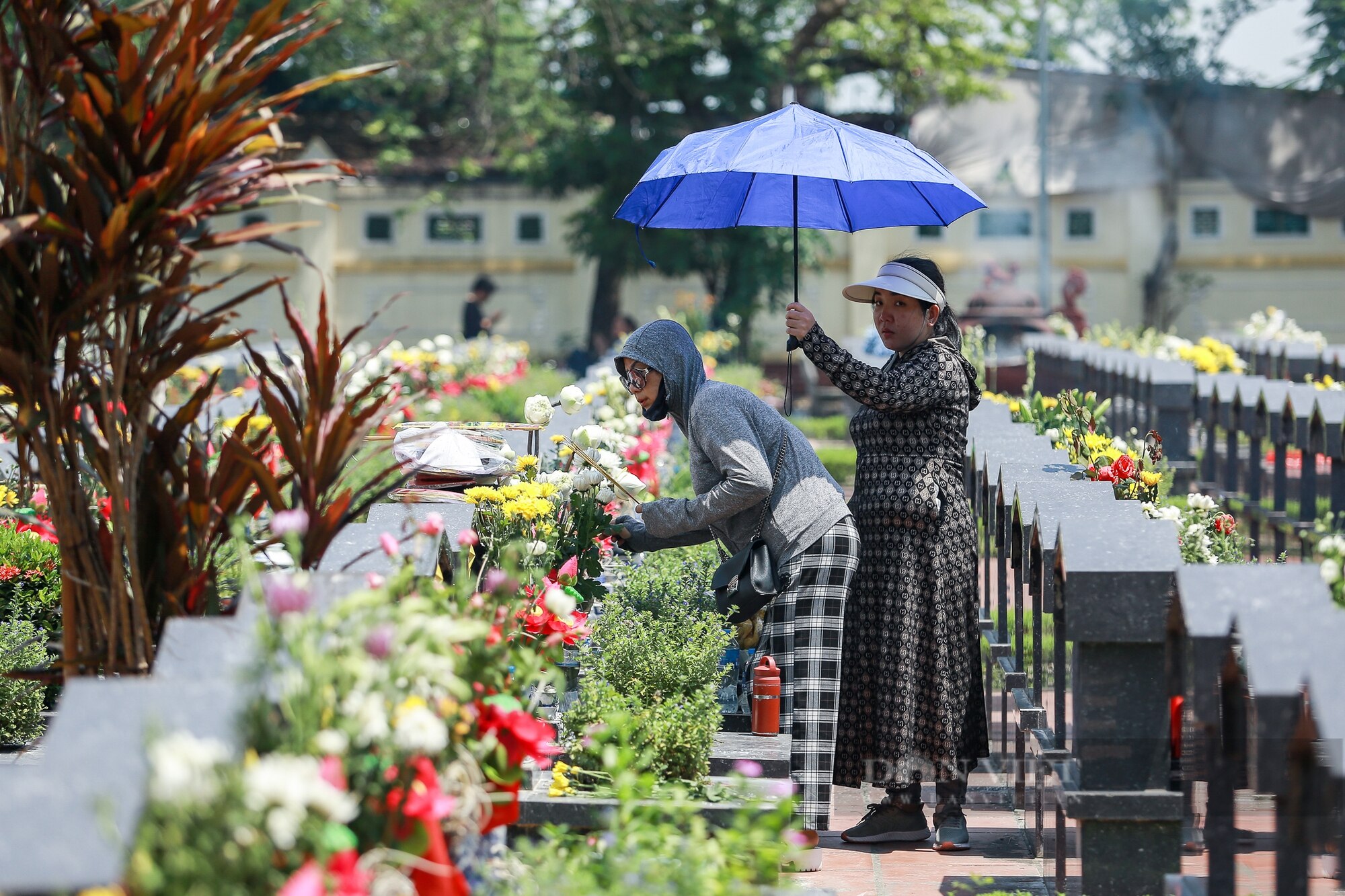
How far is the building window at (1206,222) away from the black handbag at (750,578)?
1169 inches

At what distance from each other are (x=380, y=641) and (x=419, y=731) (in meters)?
0.15

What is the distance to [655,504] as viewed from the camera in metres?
4.50

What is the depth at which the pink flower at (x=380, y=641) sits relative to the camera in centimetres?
230

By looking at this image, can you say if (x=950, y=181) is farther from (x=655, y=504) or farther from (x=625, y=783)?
(x=625, y=783)

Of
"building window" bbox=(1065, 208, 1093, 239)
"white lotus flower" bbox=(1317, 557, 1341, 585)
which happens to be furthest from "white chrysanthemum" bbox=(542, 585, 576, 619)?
"building window" bbox=(1065, 208, 1093, 239)

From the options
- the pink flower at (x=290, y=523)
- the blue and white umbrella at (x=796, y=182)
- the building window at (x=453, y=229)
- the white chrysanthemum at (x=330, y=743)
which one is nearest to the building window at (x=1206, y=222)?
the building window at (x=453, y=229)

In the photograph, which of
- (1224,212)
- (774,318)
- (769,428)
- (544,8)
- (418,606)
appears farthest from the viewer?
(1224,212)

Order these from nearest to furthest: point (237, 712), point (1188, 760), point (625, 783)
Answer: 1. point (237, 712)
2. point (625, 783)
3. point (1188, 760)

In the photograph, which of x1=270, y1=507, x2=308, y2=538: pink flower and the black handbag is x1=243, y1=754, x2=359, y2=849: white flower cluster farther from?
the black handbag

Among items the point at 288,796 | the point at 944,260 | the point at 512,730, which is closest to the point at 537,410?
the point at 512,730

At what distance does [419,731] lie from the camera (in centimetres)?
227

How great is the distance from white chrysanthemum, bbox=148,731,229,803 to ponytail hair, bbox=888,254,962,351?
122 inches

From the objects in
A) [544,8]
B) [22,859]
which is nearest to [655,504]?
[22,859]

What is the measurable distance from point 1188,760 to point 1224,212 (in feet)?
99.2
